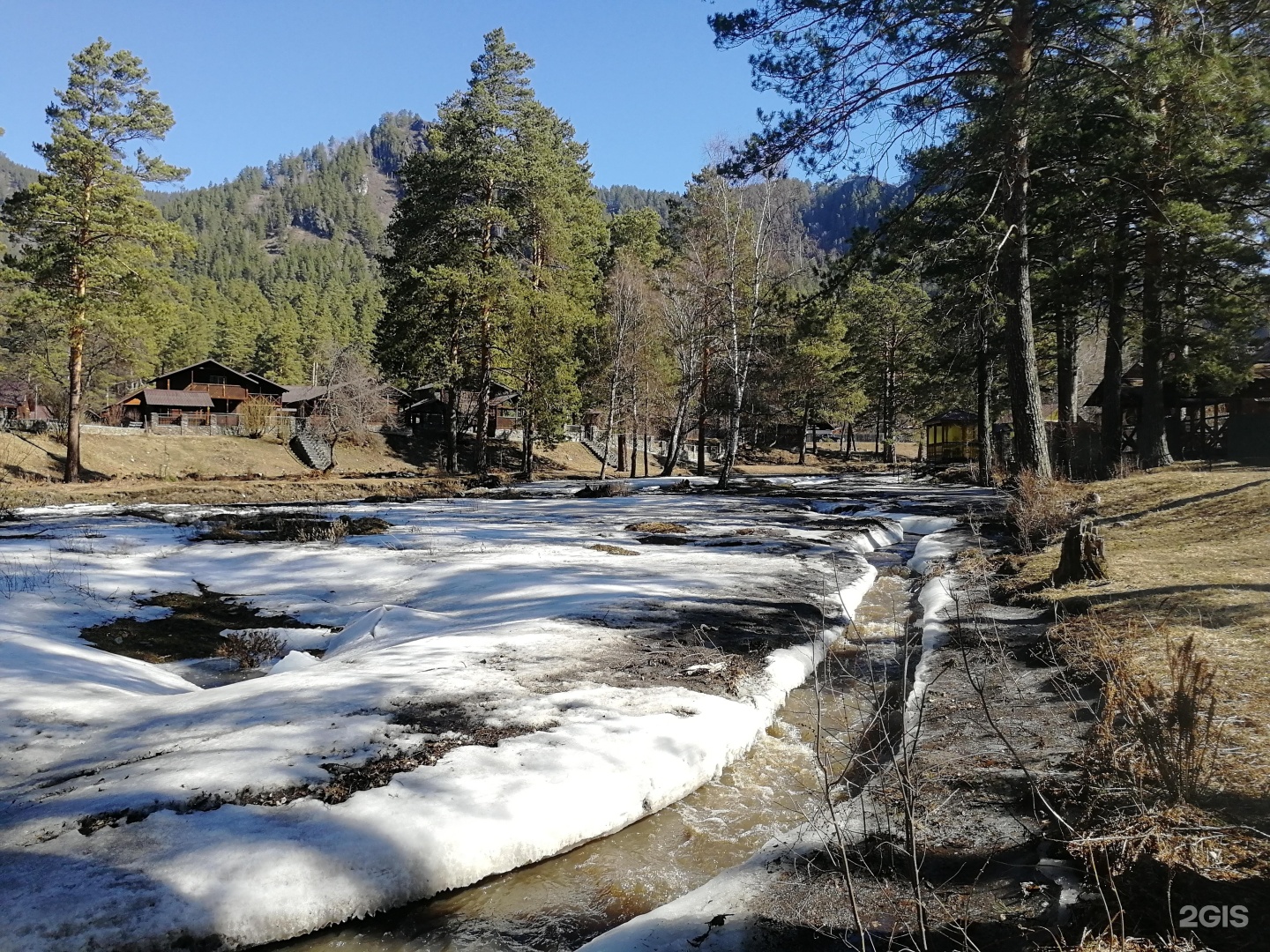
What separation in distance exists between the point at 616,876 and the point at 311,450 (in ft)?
154

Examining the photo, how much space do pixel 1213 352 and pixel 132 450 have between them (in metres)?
48.3

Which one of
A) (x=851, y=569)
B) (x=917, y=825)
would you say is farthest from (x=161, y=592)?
(x=851, y=569)

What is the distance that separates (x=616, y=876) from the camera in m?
3.77

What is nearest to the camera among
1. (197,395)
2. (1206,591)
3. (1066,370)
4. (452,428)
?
Answer: (1206,591)

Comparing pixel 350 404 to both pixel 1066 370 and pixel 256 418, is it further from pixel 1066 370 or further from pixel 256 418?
pixel 1066 370

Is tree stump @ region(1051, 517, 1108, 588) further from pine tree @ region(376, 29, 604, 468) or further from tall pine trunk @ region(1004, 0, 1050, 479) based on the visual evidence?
pine tree @ region(376, 29, 604, 468)

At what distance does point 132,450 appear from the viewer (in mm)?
40531

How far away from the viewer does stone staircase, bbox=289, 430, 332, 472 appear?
44875 millimetres

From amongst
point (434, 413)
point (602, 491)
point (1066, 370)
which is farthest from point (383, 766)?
point (434, 413)

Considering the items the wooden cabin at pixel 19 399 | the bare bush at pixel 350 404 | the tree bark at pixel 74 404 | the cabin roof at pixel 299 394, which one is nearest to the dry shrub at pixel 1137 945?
the tree bark at pixel 74 404

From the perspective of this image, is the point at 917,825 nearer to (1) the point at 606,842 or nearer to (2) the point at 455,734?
(1) the point at 606,842

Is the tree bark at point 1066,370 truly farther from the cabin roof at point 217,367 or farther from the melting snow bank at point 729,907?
the cabin roof at point 217,367

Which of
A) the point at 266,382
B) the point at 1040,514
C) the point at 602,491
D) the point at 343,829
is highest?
the point at 266,382

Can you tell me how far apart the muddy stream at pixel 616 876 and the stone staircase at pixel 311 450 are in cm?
4330
